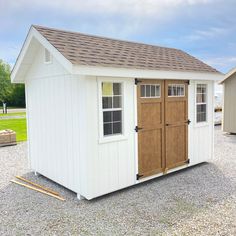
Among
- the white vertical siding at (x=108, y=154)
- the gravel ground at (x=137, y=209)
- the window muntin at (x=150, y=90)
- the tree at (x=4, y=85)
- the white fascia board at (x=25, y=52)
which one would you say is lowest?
the gravel ground at (x=137, y=209)

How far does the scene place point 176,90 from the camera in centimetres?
600

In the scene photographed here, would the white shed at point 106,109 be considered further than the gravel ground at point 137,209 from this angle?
Yes

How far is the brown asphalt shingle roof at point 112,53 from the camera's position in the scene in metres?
4.50

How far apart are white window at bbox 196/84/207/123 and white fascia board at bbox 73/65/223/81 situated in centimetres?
32

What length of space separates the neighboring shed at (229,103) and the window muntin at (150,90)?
7.53 meters

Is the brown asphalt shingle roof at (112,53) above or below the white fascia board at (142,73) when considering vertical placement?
above

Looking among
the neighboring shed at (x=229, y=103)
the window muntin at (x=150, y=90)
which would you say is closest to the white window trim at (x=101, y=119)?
the window muntin at (x=150, y=90)

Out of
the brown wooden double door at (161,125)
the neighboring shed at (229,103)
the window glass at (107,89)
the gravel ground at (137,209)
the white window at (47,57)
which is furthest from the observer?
the neighboring shed at (229,103)

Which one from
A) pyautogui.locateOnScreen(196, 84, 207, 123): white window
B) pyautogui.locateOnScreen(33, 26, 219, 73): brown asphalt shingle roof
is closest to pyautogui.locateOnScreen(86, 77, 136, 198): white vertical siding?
pyautogui.locateOnScreen(33, 26, 219, 73): brown asphalt shingle roof

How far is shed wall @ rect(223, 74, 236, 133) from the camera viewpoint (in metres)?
11.9

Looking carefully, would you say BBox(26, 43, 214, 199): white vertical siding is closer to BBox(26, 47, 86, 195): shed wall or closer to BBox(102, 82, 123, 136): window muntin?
BBox(26, 47, 86, 195): shed wall

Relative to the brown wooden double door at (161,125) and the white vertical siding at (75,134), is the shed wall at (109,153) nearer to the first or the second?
the white vertical siding at (75,134)

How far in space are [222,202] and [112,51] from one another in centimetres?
371

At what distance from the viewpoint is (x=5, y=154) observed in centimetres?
858
